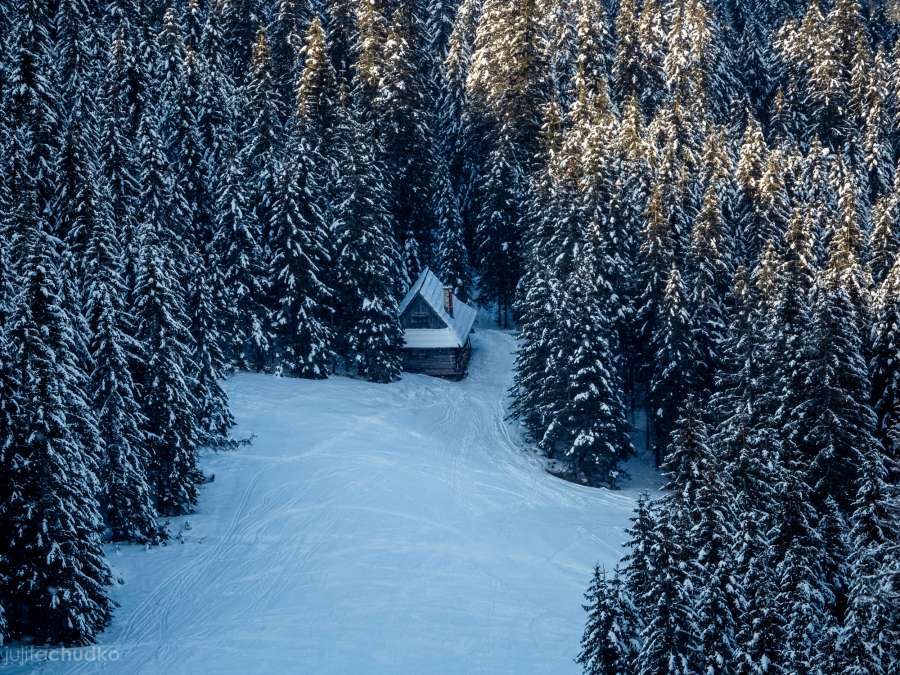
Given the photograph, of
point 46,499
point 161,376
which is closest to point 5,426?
point 46,499

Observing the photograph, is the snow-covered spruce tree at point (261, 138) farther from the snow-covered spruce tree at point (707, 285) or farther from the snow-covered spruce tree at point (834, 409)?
the snow-covered spruce tree at point (834, 409)

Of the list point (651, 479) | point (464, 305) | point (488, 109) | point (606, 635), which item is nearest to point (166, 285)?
point (606, 635)

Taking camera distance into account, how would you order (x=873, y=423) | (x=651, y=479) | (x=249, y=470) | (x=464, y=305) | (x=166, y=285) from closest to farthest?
1. (x=166, y=285)
2. (x=873, y=423)
3. (x=249, y=470)
4. (x=651, y=479)
5. (x=464, y=305)

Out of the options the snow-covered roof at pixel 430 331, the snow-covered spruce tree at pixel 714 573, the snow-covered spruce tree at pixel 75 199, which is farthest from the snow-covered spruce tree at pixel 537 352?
the snow-covered spruce tree at pixel 75 199

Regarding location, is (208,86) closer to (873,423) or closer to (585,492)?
(585,492)

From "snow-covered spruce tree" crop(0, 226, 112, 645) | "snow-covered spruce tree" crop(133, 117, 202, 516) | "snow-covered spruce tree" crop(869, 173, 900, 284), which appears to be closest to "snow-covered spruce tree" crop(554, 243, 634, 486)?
"snow-covered spruce tree" crop(869, 173, 900, 284)

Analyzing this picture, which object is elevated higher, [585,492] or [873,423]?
[873,423]
